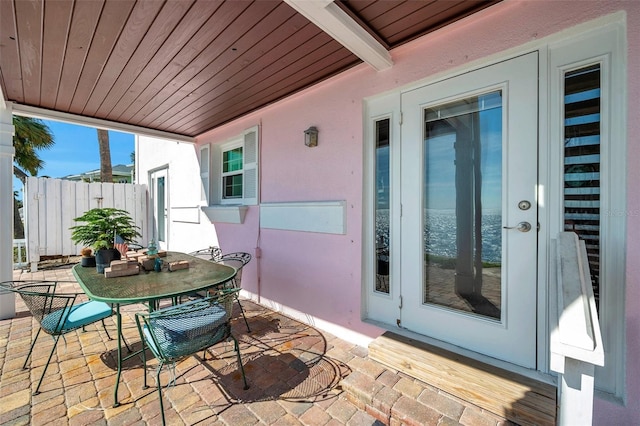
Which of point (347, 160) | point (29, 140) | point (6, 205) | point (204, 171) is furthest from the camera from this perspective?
point (29, 140)

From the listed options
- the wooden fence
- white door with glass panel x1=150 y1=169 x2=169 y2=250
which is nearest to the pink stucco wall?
white door with glass panel x1=150 y1=169 x2=169 y2=250

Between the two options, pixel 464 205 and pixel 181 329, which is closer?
pixel 181 329

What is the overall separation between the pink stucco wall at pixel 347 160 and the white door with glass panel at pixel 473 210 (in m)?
0.23

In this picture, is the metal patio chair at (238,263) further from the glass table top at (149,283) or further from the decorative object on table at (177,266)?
the decorative object on table at (177,266)

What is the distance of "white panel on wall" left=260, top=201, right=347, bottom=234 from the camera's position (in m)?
2.79

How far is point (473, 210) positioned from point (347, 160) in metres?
1.22

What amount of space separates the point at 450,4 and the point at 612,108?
1156mm

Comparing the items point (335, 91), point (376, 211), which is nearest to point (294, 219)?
point (376, 211)

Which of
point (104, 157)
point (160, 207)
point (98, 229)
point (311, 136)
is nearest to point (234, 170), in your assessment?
point (311, 136)

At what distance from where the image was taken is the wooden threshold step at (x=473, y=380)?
1.54 meters

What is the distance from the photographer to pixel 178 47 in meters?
2.30

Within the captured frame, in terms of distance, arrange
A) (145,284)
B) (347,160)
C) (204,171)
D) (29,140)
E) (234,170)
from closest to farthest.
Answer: (145,284) < (347,160) < (234,170) < (204,171) < (29,140)

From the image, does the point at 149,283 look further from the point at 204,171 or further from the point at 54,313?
the point at 204,171

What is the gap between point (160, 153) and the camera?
6855 millimetres
